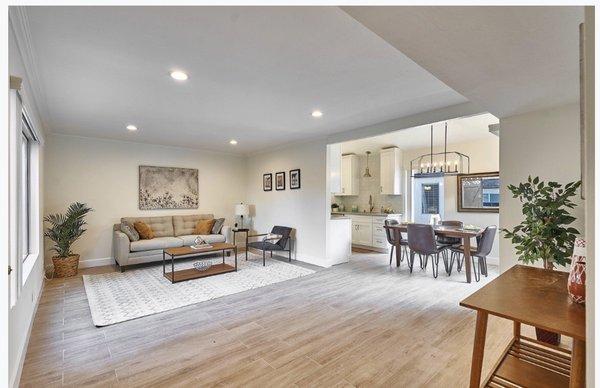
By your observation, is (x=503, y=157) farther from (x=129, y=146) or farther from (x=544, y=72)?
(x=129, y=146)

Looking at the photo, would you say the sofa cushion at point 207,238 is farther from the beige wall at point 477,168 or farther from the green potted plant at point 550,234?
the green potted plant at point 550,234

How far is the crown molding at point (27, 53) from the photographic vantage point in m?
1.68

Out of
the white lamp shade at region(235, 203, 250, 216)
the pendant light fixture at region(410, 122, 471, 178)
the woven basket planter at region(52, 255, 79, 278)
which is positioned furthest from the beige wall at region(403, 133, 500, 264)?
the woven basket planter at region(52, 255, 79, 278)

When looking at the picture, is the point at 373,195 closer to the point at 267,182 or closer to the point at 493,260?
the point at 267,182

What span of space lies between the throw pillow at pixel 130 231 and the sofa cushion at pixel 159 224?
0.85 feet

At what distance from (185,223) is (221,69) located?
4271 millimetres

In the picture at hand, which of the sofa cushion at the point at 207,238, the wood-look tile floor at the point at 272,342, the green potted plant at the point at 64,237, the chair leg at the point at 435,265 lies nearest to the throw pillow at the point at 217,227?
the sofa cushion at the point at 207,238

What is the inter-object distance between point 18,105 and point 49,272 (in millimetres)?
3639

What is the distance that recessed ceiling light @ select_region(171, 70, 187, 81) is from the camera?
2491mm

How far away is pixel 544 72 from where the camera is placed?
1.74 m

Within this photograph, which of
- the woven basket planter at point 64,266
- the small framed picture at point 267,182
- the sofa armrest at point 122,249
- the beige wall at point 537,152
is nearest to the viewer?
the beige wall at point 537,152

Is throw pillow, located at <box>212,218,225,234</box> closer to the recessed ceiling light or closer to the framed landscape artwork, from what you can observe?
the framed landscape artwork

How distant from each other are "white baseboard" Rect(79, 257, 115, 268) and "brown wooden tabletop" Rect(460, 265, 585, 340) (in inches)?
230

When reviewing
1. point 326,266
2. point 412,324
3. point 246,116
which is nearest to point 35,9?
point 246,116
